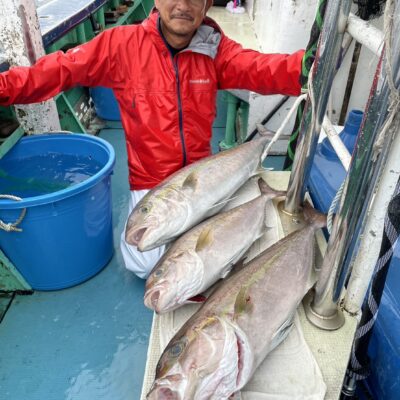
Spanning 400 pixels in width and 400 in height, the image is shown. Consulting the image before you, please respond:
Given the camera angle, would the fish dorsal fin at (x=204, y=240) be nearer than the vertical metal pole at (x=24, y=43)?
Yes

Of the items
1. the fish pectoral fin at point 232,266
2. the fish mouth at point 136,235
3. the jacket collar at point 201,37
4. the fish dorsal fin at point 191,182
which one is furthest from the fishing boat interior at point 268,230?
the jacket collar at point 201,37

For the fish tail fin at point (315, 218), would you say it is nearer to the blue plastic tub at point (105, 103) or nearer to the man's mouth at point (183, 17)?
the man's mouth at point (183, 17)

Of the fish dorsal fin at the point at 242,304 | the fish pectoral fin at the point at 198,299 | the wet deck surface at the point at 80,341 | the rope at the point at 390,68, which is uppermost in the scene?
the rope at the point at 390,68

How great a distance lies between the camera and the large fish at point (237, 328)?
41.1 inches

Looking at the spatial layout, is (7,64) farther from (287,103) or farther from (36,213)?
(287,103)

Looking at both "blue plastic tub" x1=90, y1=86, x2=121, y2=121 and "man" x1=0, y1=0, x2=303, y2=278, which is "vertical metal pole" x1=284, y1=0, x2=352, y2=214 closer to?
"man" x1=0, y1=0, x2=303, y2=278

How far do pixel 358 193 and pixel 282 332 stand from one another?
21.2 inches

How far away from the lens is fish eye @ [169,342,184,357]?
3.62 feet

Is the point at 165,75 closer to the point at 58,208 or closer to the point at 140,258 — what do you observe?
the point at 58,208

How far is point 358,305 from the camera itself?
4.56 ft

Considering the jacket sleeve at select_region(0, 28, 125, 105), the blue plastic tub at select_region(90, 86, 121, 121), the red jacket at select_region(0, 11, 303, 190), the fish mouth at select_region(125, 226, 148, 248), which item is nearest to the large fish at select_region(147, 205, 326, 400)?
the fish mouth at select_region(125, 226, 148, 248)

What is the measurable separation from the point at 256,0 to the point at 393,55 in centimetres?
510

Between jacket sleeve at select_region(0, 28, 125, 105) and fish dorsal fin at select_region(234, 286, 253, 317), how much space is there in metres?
1.75

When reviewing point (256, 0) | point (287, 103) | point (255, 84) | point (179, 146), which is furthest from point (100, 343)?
point (256, 0)
